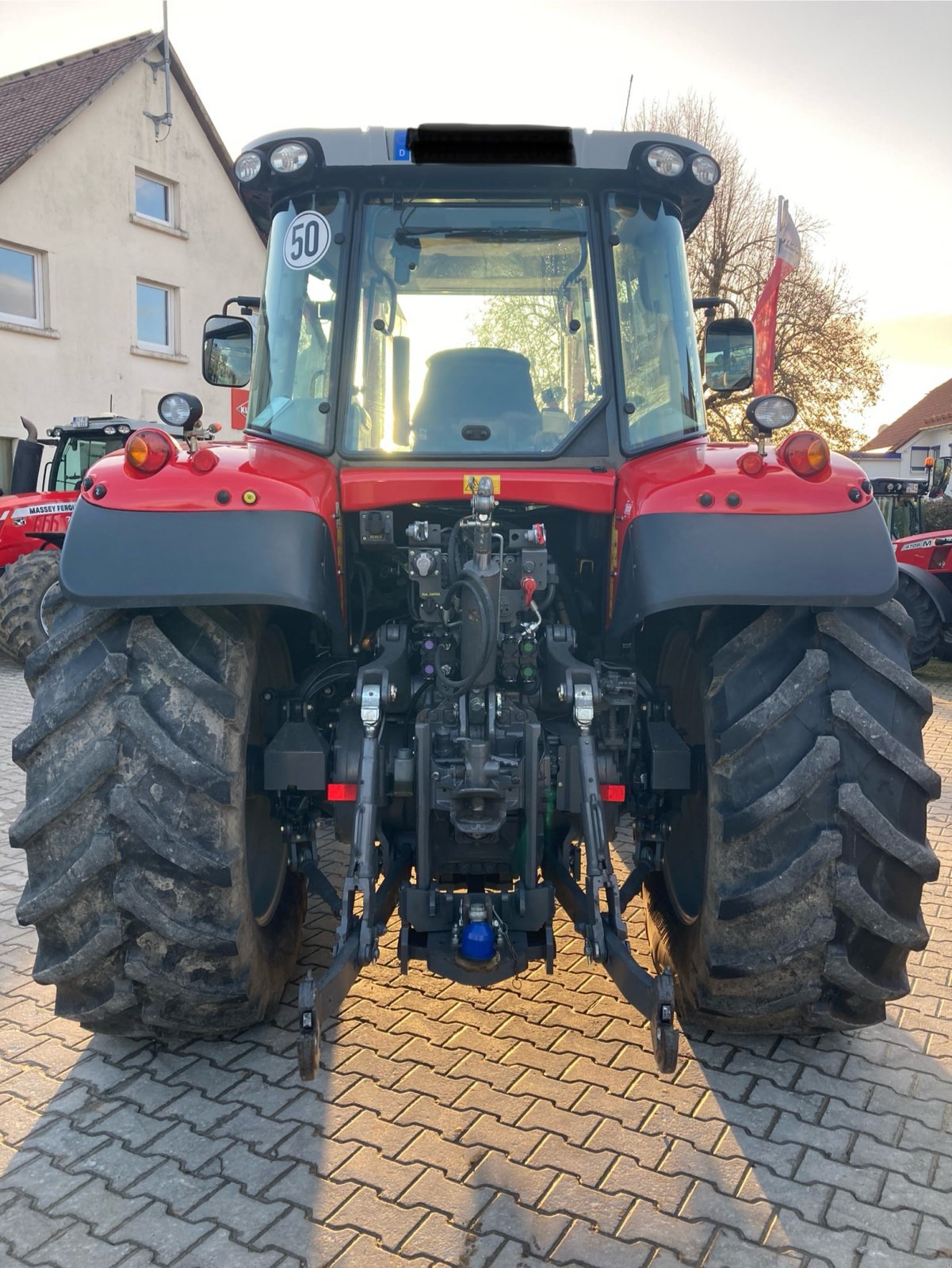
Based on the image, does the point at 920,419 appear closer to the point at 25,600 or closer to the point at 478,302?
the point at 25,600

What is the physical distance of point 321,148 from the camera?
3.27 meters

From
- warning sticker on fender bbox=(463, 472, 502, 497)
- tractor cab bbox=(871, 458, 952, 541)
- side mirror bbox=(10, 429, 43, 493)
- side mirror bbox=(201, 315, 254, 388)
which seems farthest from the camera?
tractor cab bbox=(871, 458, 952, 541)

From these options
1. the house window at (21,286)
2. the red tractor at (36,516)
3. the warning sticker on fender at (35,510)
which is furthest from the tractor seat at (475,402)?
the house window at (21,286)

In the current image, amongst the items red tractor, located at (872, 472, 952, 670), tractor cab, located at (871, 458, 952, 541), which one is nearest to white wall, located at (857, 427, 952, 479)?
tractor cab, located at (871, 458, 952, 541)

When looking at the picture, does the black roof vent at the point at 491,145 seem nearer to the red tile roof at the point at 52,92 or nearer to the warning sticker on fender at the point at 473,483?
the warning sticker on fender at the point at 473,483

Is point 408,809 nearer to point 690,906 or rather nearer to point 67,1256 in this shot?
point 690,906

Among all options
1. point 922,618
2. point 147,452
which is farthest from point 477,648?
point 922,618

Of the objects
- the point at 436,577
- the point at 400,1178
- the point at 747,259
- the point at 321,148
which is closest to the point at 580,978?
the point at 400,1178

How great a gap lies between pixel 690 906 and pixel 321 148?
8.69 feet

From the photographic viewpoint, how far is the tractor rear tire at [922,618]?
33.5ft

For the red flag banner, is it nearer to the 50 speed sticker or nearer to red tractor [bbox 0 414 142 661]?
red tractor [bbox 0 414 142 661]

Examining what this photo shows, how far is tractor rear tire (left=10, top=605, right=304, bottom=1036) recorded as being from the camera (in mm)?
2795

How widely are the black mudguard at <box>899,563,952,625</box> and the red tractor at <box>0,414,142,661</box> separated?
25.9ft

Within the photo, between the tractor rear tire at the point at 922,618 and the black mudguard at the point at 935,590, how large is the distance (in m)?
0.03
